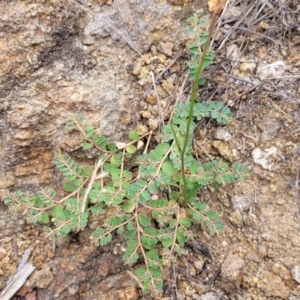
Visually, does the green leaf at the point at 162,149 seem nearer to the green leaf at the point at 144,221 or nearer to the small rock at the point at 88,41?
the green leaf at the point at 144,221

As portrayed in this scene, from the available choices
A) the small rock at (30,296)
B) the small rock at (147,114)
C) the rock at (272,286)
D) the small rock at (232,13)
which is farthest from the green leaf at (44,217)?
the small rock at (232,13)

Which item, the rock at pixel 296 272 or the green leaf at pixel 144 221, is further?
the green leaf at pixel 144 221

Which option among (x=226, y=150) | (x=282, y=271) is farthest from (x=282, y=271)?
(x=226, y=150)

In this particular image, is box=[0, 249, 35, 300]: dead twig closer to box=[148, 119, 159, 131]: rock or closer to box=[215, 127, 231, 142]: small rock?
box=[148, 119, 159, 131]: rock

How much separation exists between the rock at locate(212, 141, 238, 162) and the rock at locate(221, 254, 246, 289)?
0.48m

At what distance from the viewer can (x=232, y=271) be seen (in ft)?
5.85

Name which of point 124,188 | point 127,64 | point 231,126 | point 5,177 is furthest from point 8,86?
point 231,126

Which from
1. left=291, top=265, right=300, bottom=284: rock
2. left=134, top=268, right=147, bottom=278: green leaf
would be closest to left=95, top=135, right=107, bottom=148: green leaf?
left=134, top=268, right=147, bottom=278: green leaf

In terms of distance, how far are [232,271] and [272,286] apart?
7.4 inches

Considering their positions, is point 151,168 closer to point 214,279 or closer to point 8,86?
point 214,279

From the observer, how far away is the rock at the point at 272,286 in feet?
5.56

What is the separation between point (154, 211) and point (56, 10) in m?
1.12

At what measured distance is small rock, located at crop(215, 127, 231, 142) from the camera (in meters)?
1.92

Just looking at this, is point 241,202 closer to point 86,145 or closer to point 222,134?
point 222,134
